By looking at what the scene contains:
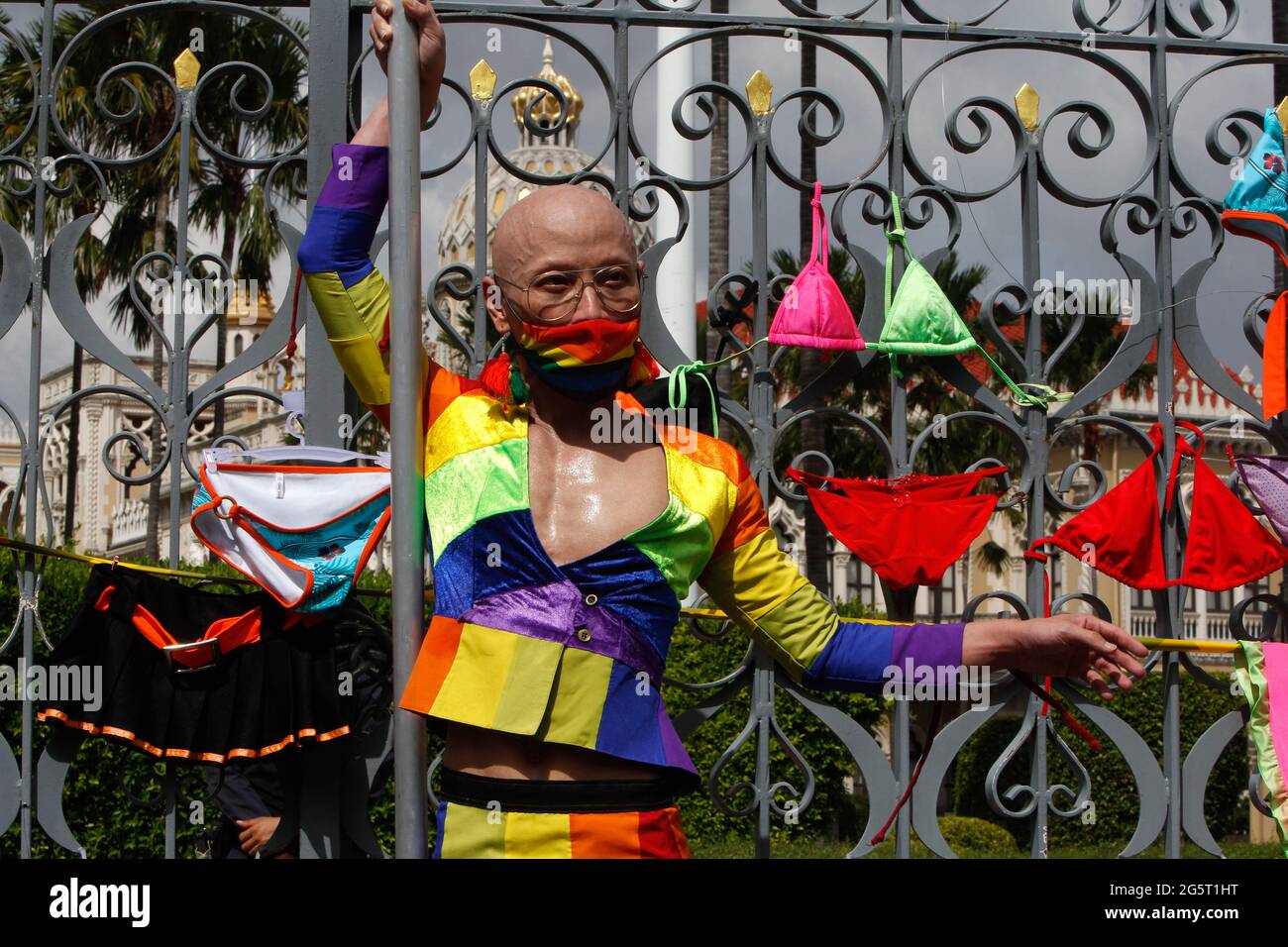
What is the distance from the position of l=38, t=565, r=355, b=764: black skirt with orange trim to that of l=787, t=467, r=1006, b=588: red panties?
1.32 m

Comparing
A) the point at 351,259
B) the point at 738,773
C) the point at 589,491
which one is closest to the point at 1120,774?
the point at 738,773

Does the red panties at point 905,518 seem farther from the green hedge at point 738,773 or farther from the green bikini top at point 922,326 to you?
the green hedge at point 738,773

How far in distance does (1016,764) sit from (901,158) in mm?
16574

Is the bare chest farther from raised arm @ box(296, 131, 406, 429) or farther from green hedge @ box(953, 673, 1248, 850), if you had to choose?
green hedge @ box(953, 673, 1248, 850)

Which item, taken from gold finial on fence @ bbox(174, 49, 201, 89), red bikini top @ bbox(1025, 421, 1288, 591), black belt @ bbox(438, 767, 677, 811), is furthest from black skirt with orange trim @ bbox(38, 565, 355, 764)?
red bikini top @ bbox(1025, 421, 1288, 591)

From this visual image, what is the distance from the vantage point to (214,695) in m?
3.60

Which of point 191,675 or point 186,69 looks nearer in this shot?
point 191,675

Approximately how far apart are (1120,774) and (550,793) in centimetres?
1599

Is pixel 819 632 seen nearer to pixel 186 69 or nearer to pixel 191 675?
pixel 191 675

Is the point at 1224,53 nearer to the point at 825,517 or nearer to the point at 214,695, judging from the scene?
the point at 825,517

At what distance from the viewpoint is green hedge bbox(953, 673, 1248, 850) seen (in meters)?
Result: 17.4

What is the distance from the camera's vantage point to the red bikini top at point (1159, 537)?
3826 millimetres

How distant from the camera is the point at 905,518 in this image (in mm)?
3803

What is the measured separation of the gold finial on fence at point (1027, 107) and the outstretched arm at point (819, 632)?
4.43ft
